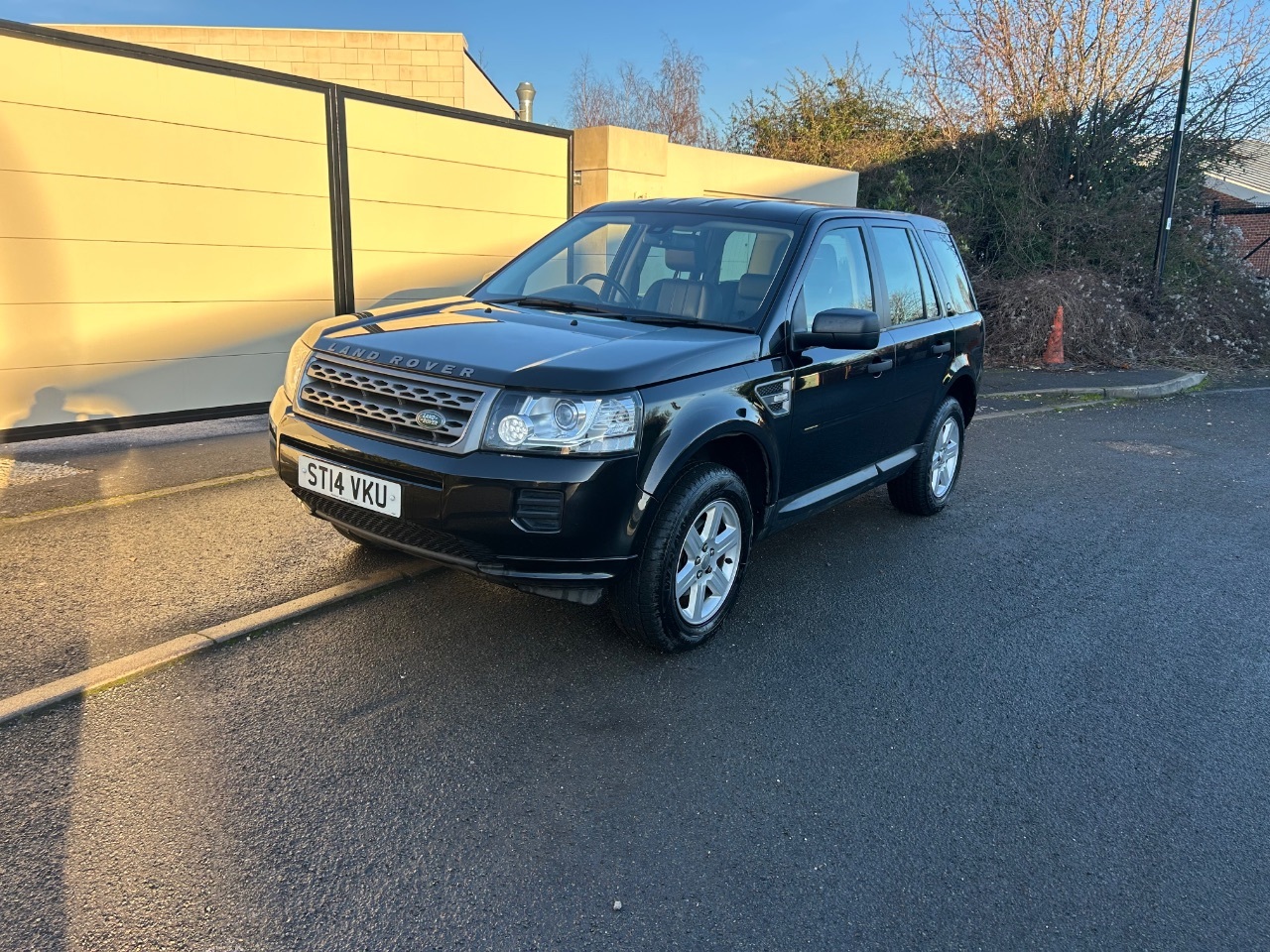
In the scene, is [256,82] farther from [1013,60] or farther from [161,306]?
[1013,60]

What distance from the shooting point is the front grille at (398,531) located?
339 cm

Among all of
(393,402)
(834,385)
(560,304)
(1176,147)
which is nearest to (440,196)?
(560,304)

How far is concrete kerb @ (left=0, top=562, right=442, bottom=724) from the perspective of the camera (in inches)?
128

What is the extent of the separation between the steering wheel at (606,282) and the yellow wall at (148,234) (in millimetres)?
4030

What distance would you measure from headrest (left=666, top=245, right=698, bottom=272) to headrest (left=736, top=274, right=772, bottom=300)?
28cm

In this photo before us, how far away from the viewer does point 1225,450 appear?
8758 millimetres

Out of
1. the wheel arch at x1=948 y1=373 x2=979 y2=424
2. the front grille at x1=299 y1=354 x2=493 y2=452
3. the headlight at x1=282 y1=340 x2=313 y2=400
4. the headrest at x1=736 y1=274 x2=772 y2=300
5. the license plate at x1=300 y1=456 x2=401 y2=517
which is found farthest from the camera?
the wheel arch at x1=948 y1=373 x2=979 y2=424

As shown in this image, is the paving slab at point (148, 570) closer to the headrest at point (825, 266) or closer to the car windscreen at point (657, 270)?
the car windscreen at point (657, 270)

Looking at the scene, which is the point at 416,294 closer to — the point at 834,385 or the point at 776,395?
the point at 834,385

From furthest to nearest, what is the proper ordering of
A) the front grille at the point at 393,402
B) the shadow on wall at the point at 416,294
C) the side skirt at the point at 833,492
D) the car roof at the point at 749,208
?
the shadow on wall at the point at 416,294
the car roof at the point at 749,208
the side skirt at the point at 833,492
the front grille at the point at 393,402

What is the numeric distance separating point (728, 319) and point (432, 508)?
1.62 metres

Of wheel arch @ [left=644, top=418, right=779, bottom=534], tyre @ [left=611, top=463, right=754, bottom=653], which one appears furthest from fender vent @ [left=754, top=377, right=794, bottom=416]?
tyre @ [left=611, top=463, right=754, bottom=653]

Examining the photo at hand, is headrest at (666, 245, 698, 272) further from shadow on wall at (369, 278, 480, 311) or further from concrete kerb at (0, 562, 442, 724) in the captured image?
shadow on wall at (369, 278, 480, 311)

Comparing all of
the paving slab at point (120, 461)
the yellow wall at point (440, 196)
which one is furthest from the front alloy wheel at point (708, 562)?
the yellow wall at point (440, 196)
